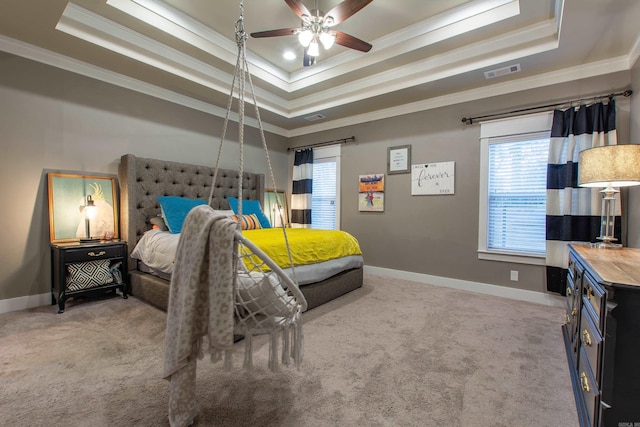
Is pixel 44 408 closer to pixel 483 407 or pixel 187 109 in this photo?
pixel 483 407

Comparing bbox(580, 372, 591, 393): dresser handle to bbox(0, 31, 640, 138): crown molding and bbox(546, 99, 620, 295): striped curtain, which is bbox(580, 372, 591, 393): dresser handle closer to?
bbox(546, 99, 620, 295): striped curtain

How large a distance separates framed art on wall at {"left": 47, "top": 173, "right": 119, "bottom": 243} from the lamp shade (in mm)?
4513

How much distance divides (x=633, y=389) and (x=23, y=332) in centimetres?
373

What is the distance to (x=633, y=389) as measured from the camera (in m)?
1.05

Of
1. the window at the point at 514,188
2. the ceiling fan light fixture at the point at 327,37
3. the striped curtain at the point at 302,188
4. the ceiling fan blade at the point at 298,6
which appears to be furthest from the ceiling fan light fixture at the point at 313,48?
the striped curtain at the point at 302,188

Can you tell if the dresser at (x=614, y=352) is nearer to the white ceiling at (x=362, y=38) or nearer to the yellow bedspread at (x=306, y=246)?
the yellow bedspread at (x=306, y=246)

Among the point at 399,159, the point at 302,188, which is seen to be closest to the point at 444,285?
the point at 399,159

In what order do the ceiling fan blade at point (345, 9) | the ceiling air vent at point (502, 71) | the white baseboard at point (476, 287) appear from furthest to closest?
the white baseboard at point (476, 287) → the ceiling air vent at point (502, 71) → the ceiling fan blade at point (345, 9)

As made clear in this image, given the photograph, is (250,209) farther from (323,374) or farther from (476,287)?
(476,287)

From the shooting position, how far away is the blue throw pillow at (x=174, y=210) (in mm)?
3195

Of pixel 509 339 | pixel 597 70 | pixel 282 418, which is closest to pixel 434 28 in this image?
pixel 597 70

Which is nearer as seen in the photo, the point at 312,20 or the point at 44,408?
the point at 44,408

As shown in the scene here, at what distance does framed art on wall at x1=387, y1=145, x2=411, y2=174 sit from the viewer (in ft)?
13.5

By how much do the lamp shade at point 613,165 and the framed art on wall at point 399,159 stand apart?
7.04 ft
